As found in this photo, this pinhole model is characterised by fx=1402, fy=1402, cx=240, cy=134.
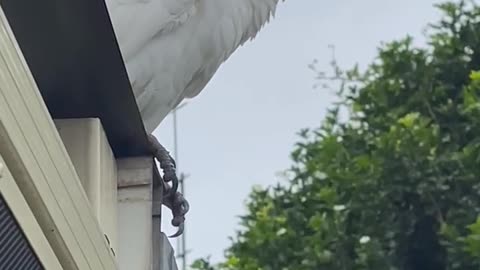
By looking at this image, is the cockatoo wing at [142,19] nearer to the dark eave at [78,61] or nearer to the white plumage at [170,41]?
the white plumage at [170,41]

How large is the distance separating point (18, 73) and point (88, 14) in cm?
46

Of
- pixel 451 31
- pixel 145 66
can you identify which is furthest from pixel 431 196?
pixel 145 66

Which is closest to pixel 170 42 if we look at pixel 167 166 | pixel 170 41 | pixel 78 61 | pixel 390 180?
pixel 170 41

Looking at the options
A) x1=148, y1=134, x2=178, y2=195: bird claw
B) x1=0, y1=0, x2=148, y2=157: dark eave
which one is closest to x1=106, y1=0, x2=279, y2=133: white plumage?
x1=148, y1=134, x2=178, y2=195: bird claw

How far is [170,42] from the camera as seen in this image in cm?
374

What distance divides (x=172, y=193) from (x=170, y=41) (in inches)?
24.5

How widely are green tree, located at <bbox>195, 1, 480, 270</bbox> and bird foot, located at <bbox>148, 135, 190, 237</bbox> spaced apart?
167 inches

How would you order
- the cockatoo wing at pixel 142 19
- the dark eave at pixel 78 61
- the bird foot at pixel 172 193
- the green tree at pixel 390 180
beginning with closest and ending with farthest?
the dark eave at pixel 78 61, the bird foot at pixel 172 193, the cockatoo wing at pixel 142 19, the green tree at pixel 390 180

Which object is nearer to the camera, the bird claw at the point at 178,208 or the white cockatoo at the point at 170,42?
the bird claw at the point at 178,208

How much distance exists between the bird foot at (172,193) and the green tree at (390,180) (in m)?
4.23

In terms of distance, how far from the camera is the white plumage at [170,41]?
3633mm

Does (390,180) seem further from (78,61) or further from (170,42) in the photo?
(78,61)

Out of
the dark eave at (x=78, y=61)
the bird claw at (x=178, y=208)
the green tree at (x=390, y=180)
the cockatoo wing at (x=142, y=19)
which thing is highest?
the green tree at (x=390, y=180)

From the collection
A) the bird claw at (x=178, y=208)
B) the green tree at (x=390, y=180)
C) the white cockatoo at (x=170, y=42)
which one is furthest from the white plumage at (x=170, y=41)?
the green tree at (x=390, y=180)
